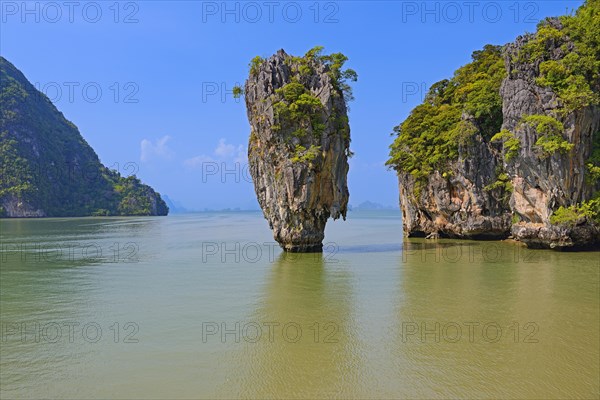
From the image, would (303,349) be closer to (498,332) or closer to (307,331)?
(307,331)

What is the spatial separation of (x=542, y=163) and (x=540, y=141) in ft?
4.27

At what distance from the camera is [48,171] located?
11744 cm

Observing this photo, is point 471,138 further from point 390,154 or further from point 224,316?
point 224,316

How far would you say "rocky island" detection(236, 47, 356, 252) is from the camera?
25625 millimetres

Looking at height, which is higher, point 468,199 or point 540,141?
point 540,141

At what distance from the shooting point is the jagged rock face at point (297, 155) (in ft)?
84.2

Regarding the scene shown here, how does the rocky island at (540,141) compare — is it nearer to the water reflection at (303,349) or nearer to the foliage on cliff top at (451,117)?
the foliage on cliff top at (451,117)

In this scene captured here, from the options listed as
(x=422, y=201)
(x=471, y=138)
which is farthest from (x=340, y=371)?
(x=422, y=201)

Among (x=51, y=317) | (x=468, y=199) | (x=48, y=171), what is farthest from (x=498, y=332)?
(x=48, y=171)

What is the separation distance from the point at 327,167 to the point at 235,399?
20175mm

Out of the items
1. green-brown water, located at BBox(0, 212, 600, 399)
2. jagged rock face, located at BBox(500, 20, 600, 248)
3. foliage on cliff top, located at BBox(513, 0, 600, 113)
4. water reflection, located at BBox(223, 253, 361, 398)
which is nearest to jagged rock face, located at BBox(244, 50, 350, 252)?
green-brown water, located at BBox(0, 212, 600, 399)

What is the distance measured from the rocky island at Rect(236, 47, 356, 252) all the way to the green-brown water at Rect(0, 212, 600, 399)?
5038 mm

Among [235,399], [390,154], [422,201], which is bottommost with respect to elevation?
[235,399]

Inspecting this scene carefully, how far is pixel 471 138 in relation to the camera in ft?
104
